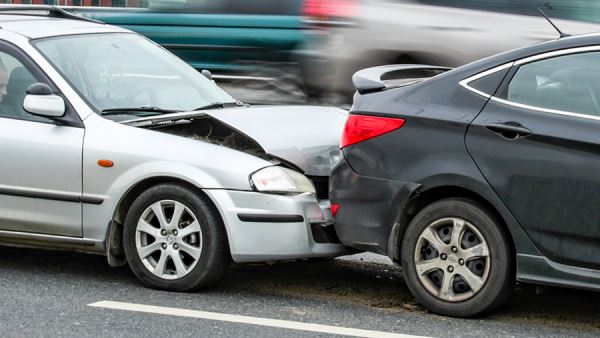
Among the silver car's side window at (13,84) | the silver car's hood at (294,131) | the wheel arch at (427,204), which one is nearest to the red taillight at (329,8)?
the silver car's hood at (294,131)

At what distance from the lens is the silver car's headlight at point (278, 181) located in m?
6.22

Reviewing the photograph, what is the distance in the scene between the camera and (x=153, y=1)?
47.4 feet

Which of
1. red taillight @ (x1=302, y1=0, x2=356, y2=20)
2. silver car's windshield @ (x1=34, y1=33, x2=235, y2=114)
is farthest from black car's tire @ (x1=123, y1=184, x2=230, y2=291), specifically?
red taillight @ (x1=302, y1=0, x2=356, y2=20)

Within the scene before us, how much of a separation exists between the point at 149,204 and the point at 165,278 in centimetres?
42

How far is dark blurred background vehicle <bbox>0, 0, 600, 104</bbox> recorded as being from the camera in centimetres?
1013

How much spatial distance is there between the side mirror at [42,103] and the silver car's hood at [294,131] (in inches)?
33.3

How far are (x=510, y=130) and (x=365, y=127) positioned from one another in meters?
0.83

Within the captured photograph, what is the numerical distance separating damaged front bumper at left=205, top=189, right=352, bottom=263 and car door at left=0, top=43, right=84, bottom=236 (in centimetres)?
88

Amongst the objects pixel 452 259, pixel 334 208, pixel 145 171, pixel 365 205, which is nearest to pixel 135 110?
pixel 145 171

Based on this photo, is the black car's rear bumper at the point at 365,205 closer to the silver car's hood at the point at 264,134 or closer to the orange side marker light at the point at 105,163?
the silver car's hood at the point at 264,134

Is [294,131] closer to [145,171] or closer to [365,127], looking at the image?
[365,127]

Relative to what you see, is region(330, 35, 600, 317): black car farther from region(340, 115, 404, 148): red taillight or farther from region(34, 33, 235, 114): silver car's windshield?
region(34, 33, 235, 114): silver car's windshield

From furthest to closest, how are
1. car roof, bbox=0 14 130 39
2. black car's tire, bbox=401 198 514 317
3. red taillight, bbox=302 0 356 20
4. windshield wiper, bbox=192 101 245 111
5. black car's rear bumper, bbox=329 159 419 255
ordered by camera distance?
red taillight, bbox=302 0 356 20
windshield wiper, bbox=192 101 245 111
car roof, bbox=0 14 130 39
black car's rear bumper, bbox=329 159 419 255
black car's tire, bbox=401 198 514 317

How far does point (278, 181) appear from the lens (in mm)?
6289
